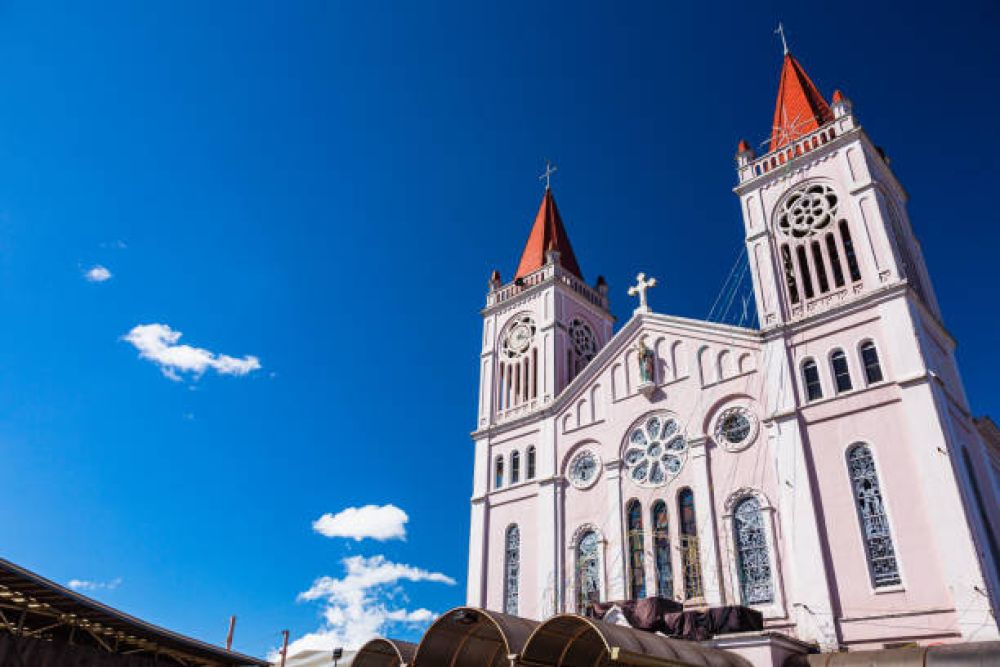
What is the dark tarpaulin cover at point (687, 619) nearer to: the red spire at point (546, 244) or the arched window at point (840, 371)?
the arched window at point (840, 371)

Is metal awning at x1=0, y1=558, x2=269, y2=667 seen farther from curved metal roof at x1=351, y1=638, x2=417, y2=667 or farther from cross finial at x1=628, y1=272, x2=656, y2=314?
cross finial at x1=628, y1=272, x2=656, y2=314

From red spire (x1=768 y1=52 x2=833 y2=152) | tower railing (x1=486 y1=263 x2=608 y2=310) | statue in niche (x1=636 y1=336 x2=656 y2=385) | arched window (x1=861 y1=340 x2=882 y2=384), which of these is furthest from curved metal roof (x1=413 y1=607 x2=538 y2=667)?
red spire (x1=768 y1=52 x2=833 y2=152)

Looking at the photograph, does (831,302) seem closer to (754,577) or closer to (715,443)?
(715,443)

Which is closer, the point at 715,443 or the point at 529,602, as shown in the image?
the point at 715,443

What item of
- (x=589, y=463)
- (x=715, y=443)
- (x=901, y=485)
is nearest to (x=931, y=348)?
(x=901, y=485)

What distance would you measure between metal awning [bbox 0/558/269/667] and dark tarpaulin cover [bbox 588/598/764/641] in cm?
1206

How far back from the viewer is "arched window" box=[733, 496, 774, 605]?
23.5 metres

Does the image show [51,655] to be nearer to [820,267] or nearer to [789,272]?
[789,272]

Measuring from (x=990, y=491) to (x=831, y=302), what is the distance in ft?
25.9

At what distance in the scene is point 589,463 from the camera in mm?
30594

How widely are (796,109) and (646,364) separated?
1407 cm

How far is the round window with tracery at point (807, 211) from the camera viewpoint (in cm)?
2797

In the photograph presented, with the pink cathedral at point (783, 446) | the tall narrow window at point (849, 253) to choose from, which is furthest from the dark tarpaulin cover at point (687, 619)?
the tall narrow window at point (849, 253)

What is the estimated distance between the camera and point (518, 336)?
37.0 meters
